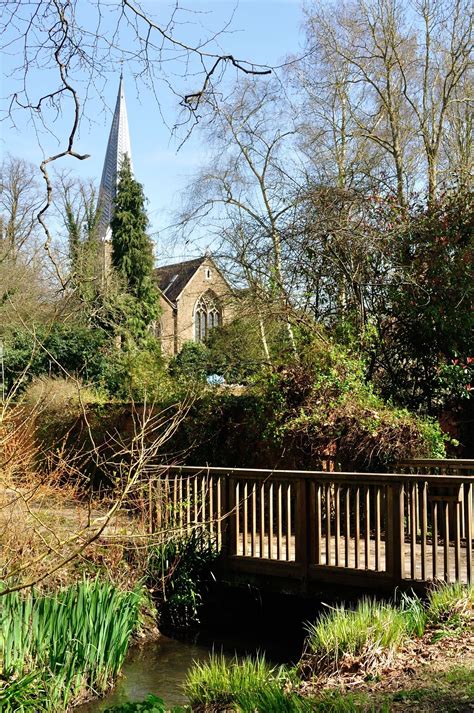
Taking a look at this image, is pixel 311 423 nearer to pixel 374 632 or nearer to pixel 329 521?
pixel 329 521

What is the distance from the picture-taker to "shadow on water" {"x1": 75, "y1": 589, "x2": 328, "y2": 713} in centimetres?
723

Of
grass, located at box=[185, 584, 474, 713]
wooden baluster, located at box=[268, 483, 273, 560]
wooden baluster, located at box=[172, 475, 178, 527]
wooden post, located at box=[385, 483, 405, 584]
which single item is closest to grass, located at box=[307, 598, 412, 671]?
grass, located at box=[185, 584, 474, 713]

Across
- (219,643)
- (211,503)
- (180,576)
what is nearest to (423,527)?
(219,643)

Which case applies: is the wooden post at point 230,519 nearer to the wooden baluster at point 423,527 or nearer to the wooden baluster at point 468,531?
the wooden baluster at point 423,527

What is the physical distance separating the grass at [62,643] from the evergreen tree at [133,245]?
26411 mm

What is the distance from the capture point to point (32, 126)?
496 cm

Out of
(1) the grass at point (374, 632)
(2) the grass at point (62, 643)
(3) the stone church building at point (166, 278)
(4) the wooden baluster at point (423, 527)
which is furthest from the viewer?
(3) the stone church building at point (166, 278)

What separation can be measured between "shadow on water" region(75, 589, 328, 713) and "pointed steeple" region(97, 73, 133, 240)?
25.8 metres

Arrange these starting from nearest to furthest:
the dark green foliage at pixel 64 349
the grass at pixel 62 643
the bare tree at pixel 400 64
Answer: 1. the grass at pixel 62 643
2. the bare tree at pixel 400 64
3. the dark green foliage at pixel 64 349

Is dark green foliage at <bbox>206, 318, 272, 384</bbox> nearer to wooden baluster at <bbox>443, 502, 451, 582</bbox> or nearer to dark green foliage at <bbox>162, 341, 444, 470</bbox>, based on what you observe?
dark green foliage at <bbox>162, 341, 444, 470</bbox>

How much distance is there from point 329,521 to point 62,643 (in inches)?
114

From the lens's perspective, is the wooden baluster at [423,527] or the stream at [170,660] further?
the wooden baluster at [423,527]

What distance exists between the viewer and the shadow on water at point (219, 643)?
723 centimetres

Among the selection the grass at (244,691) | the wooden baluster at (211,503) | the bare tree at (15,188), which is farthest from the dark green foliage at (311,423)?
the bare tree at (15,188)
